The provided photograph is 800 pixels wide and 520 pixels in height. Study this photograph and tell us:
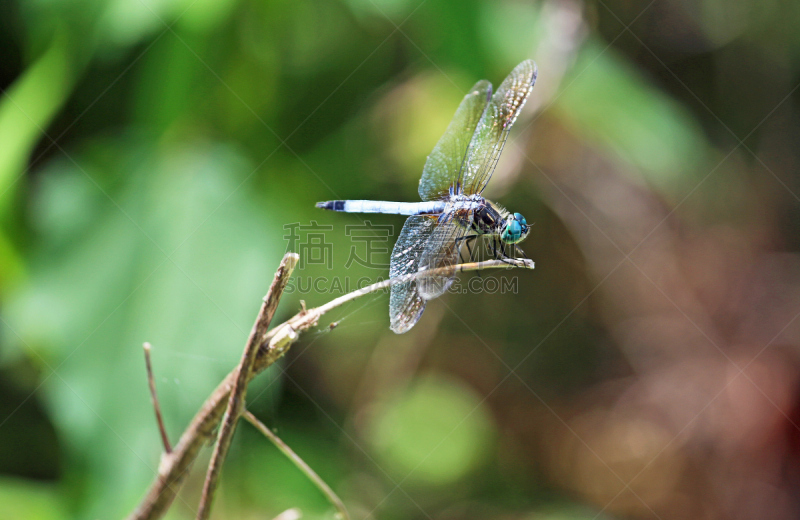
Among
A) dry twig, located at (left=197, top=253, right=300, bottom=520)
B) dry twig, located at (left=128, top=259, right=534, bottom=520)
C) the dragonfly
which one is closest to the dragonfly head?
the dragonfly

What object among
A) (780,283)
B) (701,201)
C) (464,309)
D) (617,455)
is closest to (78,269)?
(464,309)

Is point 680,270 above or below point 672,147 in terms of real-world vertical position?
below

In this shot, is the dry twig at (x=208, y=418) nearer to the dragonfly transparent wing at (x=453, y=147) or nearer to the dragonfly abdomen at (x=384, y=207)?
the dragonfly abdomen at (x=384, y=207)

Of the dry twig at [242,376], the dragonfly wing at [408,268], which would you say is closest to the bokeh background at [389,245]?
the dragonfly wing at [408,268]

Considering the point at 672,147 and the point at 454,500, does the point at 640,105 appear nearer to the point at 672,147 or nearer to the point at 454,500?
the point at 672,147

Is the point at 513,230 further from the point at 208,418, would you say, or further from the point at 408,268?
the point at 208,418

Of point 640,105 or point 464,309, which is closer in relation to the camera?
point 640,105
